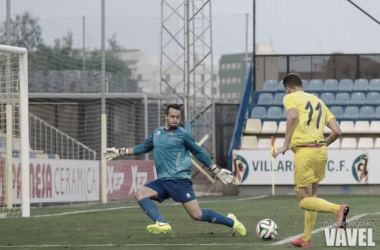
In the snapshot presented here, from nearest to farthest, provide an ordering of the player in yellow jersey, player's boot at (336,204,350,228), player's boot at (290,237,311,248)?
player's boot at (336,204,350,228) → player's boot at (290,237,311,248) → the player in yellow jersey

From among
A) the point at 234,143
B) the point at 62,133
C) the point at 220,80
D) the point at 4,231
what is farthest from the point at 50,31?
the point at 220,80

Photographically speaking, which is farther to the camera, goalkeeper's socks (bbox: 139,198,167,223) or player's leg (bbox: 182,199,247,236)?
player's leg (bbox: 182,199,247,236)

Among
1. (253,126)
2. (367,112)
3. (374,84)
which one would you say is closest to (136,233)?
(253,126)

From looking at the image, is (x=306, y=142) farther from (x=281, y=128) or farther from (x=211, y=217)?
(x=281, y=128)

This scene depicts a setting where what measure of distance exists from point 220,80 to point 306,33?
1221 centimetres

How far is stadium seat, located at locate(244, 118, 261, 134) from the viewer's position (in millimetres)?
29719

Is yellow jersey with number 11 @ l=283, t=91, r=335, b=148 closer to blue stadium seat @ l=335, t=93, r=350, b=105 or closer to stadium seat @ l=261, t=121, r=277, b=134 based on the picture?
stadium seat @ l=261, t=121, r=277, b=134

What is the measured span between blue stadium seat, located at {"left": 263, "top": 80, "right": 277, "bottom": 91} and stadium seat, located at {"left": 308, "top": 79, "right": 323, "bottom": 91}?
3.59 feet

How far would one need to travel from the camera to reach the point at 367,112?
30156mm

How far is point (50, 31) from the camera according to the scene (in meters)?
24.2

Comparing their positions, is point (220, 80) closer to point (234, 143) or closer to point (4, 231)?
point (234, 143)

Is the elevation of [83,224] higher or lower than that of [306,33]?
lower

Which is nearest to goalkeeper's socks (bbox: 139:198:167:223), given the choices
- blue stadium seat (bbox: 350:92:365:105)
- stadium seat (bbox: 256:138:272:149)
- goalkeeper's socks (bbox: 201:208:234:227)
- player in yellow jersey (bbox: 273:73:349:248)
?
goalkeeper's socks (bbox: 201:208:234:227)

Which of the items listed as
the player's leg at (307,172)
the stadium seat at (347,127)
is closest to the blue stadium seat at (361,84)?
the stadium seat at (347,127)
